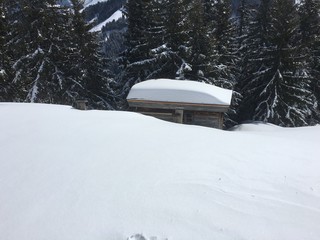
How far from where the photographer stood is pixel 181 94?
11.2m

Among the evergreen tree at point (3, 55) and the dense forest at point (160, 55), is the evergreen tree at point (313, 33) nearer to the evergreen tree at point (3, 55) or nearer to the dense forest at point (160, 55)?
the dense forest at point (160, 55)

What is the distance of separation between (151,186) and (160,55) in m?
16.4

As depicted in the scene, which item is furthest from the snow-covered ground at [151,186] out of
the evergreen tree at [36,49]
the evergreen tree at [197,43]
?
the evergreen tree at [197,43]

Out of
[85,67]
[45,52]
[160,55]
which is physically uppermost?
[160,55]

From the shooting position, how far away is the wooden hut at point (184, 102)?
11062mm

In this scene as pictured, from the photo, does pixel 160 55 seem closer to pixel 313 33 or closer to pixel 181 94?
pixel 181 94

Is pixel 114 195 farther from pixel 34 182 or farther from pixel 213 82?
pixel 213 82

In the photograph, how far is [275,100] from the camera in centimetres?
1928

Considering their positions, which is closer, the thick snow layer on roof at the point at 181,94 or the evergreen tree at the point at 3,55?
the thick snow layer on roof at the point at 181,94

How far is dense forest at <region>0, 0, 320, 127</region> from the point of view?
1858cm

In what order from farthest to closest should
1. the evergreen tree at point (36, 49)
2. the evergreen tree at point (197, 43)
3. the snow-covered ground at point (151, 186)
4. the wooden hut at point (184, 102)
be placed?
the evergreen tree at point (197, 43), the evergreen tree at point (36, 49), the wooden hut at point (184, 102), the snow-covered ground at point (151, 186)

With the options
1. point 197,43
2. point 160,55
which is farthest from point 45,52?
point 197,43

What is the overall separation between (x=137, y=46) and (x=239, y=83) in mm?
9618

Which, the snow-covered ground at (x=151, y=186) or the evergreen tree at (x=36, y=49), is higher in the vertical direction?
the evergreen tree at (x=36, y=49)
